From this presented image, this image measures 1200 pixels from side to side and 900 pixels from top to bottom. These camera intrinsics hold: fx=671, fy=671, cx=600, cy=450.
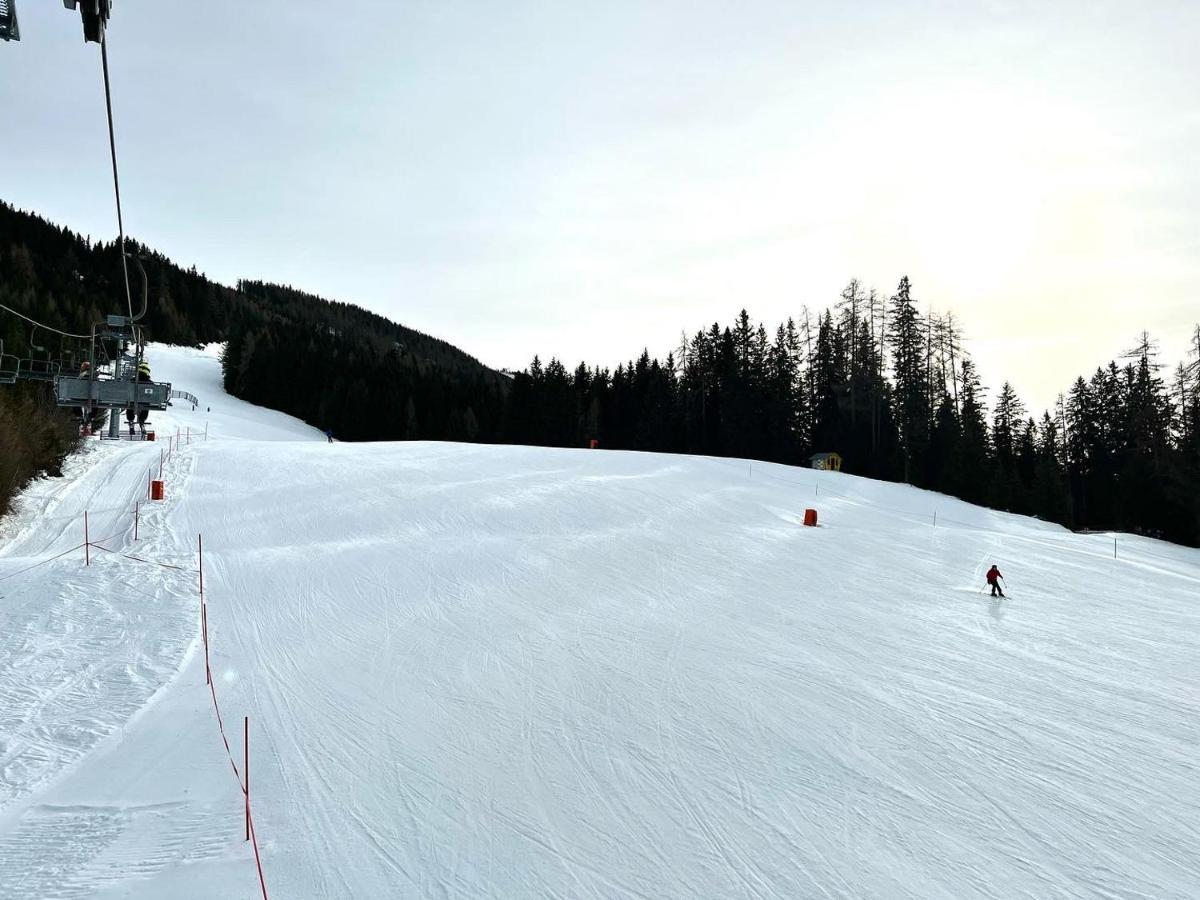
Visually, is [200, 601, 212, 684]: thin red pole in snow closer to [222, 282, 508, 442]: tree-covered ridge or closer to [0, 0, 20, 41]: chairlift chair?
[0, 0, 20, 41]: chairlift chair

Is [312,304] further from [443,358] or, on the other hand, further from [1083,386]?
[1083,386]

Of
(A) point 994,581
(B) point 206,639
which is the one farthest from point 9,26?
(A) point 994,581

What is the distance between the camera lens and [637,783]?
6.45 m

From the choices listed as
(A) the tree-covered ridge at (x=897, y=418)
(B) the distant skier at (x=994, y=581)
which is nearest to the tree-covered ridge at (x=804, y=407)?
(A) the tree-covered ridge at (x=897, y=418)

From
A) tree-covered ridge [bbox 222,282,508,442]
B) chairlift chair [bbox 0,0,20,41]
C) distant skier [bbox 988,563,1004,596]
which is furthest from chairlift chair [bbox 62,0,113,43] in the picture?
tree-covered ridge [bbox 222,282,508,442]

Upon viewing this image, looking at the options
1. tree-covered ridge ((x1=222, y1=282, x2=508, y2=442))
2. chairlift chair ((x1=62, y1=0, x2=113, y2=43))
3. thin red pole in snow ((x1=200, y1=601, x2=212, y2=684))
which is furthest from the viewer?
tree-covered ridge ((x1=222, y1=282, x2=508, y2=442))

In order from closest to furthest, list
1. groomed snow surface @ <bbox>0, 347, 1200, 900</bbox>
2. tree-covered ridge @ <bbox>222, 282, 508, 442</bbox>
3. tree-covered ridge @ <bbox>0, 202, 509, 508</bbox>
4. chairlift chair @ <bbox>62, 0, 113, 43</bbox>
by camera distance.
Answer: groomed snow surface @ <bbox>0, 347, 1200, 900</bbox>, chairlift chair @ <bbox>62, 0, 113, 43</bbox>, tree-covered ridge @ <bbox>0, 202, 509, 508</bbox>, tree-covered ridge @ <bbox>222, 282, 508, 442</bbox>

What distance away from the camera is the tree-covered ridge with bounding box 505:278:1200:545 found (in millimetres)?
48688

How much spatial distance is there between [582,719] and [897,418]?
187 feet

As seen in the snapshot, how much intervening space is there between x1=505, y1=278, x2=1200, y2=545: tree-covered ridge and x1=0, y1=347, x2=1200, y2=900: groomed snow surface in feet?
120

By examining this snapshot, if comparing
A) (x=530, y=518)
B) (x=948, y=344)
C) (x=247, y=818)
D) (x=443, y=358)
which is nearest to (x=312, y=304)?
(x=443, y=358)

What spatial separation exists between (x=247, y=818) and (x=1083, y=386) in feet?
255

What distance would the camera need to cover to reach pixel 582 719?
7.77m

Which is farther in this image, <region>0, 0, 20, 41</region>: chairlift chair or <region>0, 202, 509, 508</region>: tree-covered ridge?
<region>0, 202, 509, 508</region>: tree-covered ridge
